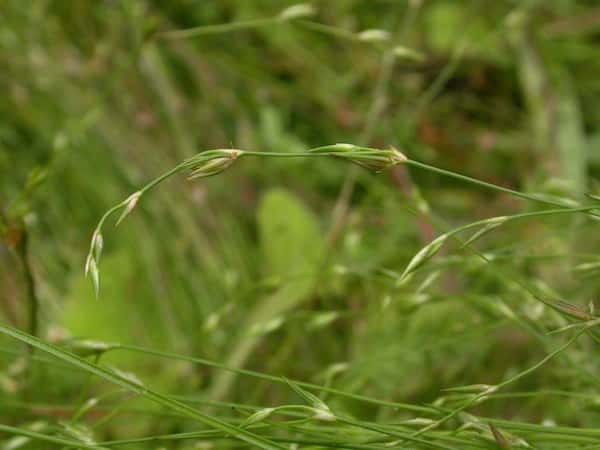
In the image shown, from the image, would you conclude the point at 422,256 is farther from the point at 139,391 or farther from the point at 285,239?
the point at 285,239

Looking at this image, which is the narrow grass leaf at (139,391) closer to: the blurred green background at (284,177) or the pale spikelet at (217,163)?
the pale spikelet at (217,163)

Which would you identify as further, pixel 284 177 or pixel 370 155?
pixel 284 177

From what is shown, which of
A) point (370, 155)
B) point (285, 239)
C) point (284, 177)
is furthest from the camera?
point (284, 177)

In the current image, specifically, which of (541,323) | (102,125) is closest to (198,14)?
(102,125)

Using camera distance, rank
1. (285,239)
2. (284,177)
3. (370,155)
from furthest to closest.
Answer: (284,177)
(285,239)
(370,155)

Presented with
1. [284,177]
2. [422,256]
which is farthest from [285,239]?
[422,256]

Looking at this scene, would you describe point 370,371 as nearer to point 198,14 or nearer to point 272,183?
point 272,183

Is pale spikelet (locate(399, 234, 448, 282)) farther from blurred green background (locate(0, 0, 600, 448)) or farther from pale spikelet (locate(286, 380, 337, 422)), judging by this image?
blurred green background (locate(0, 0, 600, 448))

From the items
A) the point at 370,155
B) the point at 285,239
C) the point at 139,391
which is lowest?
the point at 285,239

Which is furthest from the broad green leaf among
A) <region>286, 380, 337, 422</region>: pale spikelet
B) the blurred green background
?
<region>286, 380, 337, 422</region>: pale spikelet
